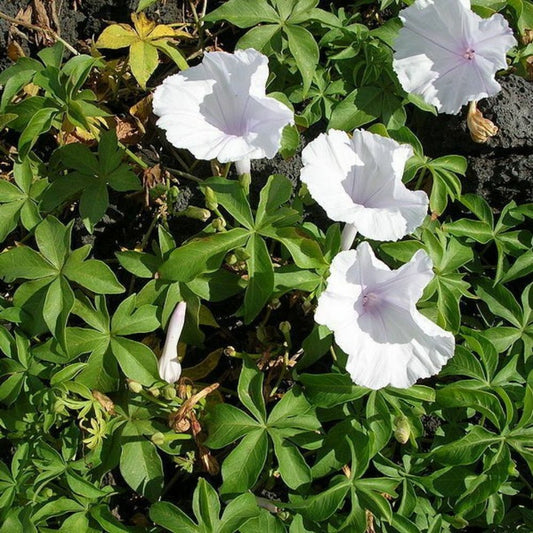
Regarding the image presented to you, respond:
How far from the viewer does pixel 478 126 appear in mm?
2438

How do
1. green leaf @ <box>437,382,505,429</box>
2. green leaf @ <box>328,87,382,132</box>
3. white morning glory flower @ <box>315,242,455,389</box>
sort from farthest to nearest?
1. green leaf @ <box>328,87,382,132</box>
2. green leaf @ <box>437,382,505,429</box>
3. white morning glory flower @ <box>315,242,455,389</box>

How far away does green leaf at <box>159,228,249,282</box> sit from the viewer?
2.08 m

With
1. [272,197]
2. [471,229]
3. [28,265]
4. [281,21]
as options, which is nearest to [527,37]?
[471,229]

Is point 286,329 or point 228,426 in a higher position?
point 286,329

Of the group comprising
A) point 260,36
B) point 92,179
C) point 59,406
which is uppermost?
point 260,36

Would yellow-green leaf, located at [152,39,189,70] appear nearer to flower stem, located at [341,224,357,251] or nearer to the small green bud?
flower stem, located at [341,224,357,251]

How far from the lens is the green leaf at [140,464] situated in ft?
7.08

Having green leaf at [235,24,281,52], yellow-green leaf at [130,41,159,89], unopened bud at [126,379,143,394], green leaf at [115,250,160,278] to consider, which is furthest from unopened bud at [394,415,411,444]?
yellow-green leaf at [130,41,159,89]

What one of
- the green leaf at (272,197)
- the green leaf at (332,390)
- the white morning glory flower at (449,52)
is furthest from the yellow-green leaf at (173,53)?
the green leaf at (332,390)

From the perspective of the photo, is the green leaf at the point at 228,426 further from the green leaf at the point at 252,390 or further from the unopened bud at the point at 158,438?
the unopened bud at the point at 158,438

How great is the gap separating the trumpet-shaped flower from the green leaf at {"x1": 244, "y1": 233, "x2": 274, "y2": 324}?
0.93ft

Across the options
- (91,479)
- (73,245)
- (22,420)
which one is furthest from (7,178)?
(91,479)

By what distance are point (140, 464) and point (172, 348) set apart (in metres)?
0.38

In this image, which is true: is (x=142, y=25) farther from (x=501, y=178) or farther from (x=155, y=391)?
(x=501, y=178)
